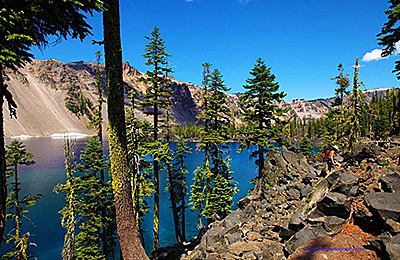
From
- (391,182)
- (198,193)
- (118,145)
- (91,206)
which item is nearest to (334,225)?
(391,182)

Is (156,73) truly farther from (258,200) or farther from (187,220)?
(187,220)

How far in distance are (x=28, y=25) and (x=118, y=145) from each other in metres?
3.50

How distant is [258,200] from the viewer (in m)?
13.0

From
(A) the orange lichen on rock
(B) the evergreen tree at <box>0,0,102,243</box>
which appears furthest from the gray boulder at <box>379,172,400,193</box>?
(B) the evergreen tree at <box>0,0,102,243</box>

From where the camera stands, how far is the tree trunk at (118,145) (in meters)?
5.94

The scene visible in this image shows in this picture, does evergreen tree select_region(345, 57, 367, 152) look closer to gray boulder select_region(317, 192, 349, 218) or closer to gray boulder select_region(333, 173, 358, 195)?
gray boulder select_region(333, 173, 358, 195)

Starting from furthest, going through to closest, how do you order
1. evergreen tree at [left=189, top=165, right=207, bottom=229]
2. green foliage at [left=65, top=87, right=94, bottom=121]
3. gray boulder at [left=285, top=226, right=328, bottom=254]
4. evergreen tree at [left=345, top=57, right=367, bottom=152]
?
green foliage at [left=65, top=87, right=94, bottom=121], evergreen tree at [left=189, top=165, right=207, bottom=229], evergreen tree at [left=345, top=57, right=367, bottom=152], gray boulder at [left=285, top=226, right=328, bottom=254]

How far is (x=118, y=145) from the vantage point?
6.09 meters

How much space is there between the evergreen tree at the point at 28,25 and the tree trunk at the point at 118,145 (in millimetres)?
817

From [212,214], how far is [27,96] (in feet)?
657

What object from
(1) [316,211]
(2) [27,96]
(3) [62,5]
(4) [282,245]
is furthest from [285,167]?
(2) [27,96]

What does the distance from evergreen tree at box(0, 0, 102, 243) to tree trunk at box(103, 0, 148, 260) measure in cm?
82

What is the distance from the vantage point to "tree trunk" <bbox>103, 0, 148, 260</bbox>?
5941 mm

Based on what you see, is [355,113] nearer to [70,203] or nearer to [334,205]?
[334,205]
